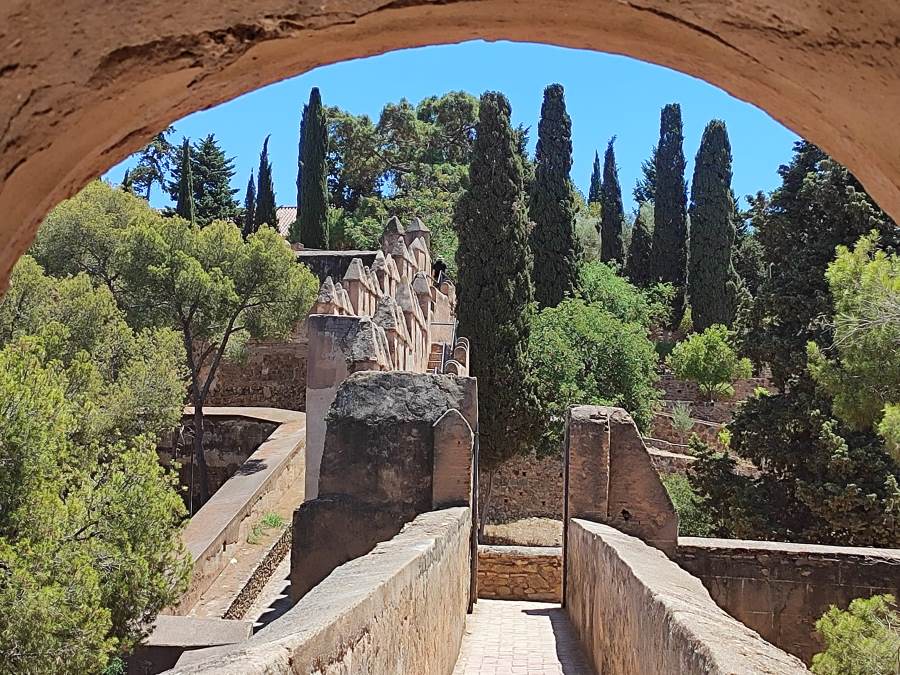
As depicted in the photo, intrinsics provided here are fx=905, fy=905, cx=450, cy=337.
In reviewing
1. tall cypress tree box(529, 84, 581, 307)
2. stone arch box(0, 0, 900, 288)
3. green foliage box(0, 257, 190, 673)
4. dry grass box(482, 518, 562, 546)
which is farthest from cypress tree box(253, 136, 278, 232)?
stone arch box(0, 0, 900, 288)

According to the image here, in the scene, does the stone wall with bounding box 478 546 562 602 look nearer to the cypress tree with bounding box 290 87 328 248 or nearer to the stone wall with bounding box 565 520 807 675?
the stone wall with bounding box 565 520 807 675

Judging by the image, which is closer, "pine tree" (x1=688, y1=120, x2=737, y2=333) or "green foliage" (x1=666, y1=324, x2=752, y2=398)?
"green foliage" (x1=666, y1=324, x2=752, y2=398)

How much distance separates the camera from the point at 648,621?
481 centimetres

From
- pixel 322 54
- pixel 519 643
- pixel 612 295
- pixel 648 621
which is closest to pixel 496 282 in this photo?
pixel 612 295

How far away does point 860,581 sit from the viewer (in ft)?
31.3

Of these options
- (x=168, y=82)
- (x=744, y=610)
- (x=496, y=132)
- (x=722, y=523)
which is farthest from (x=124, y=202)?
(x=168, y=82)

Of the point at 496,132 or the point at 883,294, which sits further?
the point at 496,132

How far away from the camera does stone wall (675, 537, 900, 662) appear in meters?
9.55

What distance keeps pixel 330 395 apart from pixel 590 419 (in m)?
5.54

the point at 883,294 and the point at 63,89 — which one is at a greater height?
the point at 883,294

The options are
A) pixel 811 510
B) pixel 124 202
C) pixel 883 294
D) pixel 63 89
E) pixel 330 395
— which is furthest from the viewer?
pixel 124 202

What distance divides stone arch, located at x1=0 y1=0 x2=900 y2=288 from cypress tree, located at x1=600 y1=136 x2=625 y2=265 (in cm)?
4104

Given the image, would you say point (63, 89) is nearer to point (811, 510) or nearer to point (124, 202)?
point (811, 510)

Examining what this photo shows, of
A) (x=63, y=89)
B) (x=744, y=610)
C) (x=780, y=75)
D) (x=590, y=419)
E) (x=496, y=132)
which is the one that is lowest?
(x=744, y=610)
